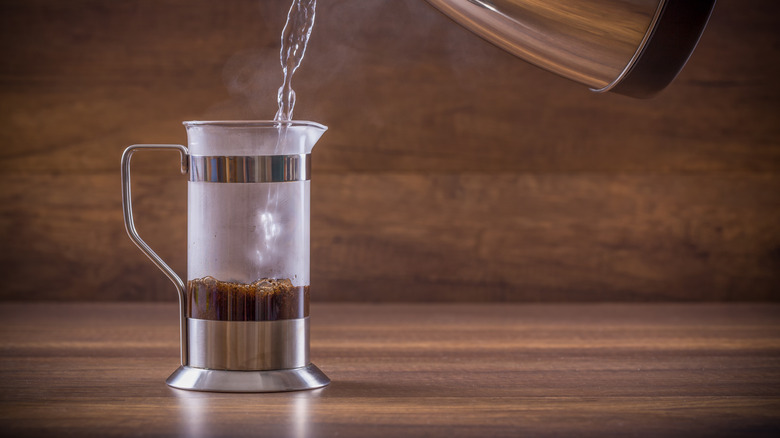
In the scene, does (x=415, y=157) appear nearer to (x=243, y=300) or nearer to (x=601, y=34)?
(x=243, y=300)

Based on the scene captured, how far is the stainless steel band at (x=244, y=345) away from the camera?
26.7 inches

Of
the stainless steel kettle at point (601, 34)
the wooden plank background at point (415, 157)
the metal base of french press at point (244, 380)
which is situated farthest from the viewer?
the wooden plank background at point (415, 157)

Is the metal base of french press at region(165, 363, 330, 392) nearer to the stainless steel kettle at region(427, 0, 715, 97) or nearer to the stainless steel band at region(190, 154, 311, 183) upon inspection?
the stainless steel band at region(190, 154, 311, 183)

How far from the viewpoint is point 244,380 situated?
0.67m

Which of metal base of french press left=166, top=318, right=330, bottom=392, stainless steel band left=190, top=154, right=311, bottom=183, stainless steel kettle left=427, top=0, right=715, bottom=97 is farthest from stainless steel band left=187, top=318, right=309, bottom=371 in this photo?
stainless steel kettle left=427, top=0, right=715, bottom=97

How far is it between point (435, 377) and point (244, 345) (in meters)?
0.18

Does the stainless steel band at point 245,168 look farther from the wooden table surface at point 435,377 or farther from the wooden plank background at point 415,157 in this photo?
the wooden plank background at point 415,157

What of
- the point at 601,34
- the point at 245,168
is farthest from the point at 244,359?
the point at 601,34

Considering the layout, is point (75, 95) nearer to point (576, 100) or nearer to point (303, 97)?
point (303, 97)

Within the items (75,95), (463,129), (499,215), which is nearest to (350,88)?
(463,129)

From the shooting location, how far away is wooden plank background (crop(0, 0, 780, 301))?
125 centimetres

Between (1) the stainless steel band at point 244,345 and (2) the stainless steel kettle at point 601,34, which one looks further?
(1) the stainless steel band at point 244,345

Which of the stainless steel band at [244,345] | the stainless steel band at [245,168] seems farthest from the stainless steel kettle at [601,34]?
the stainless steel band at [244,345]

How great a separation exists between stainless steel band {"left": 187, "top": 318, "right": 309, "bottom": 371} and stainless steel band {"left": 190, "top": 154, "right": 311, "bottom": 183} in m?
0.12
